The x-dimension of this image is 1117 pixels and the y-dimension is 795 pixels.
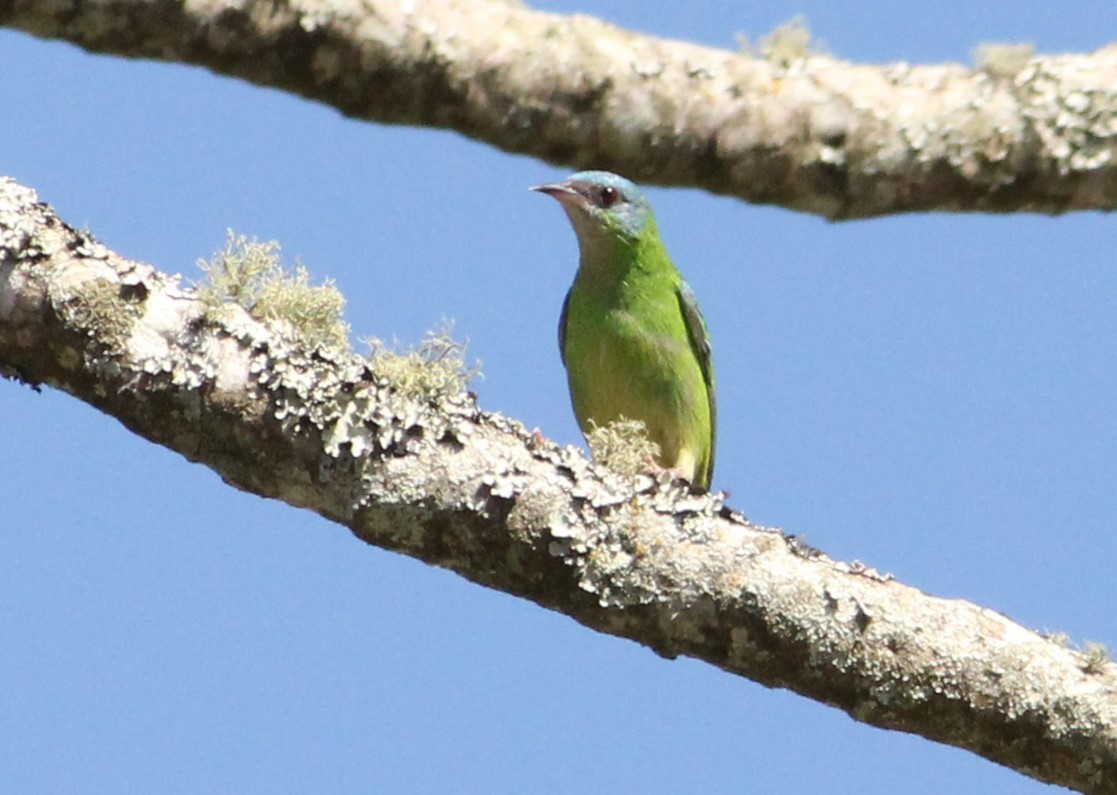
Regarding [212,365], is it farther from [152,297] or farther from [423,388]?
[423,388]

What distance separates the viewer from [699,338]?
814 centimetres

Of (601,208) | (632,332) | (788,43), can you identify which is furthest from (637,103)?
(601,208)

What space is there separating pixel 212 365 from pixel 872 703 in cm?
202

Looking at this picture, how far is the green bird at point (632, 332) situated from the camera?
7727 millimetres

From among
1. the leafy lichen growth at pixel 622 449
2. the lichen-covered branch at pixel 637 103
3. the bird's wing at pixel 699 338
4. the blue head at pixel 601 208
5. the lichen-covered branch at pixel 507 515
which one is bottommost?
the lichen-covered branch at pixel 507 515

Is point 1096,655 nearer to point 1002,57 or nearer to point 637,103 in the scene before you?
point 1002,57

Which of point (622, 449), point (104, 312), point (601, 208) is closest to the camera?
point (104, 312)

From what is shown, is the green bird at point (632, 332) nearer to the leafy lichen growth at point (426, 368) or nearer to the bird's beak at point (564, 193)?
the bird's beak at point (564, 193)

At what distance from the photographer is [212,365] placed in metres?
3.83

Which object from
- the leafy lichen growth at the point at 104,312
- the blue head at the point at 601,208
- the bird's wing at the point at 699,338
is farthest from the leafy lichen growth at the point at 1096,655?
the blue head at the point at 601,208

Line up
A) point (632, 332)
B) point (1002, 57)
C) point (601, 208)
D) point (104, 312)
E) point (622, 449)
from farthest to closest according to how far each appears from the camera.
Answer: point (601, 208), point (632, 332), point (622, 449), point (1002, 57), point (104, 312)

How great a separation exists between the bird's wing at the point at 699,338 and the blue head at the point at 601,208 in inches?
18.0

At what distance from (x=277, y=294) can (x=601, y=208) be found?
4210mm

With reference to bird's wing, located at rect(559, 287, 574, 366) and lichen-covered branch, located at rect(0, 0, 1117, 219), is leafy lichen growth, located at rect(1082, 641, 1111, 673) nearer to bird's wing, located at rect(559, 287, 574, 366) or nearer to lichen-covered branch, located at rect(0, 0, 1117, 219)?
lichen-covered branch, located at rect(0, 0, 1117, 219)
